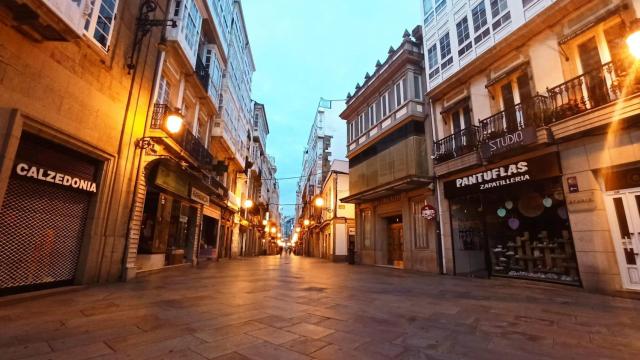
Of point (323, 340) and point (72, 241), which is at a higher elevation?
point (72, 241)

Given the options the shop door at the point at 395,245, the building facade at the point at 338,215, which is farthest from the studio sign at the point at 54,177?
the building facade at the point at 338,215

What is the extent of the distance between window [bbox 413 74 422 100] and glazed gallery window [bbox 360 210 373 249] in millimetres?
7939

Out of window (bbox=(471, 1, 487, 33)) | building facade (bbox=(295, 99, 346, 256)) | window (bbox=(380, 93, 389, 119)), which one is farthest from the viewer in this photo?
building facade (bbox=(295, 99, 346, 256))

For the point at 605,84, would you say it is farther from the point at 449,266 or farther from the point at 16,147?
the point at 16,147

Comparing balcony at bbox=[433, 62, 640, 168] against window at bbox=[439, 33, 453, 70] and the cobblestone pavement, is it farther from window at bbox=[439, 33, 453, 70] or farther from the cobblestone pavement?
the cobblestone pavement

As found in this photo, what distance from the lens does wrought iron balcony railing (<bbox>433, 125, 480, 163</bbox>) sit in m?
12.1

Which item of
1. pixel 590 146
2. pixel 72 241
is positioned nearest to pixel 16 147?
pixel 72 241

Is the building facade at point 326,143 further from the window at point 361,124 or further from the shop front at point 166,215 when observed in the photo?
the shop front at point 166,215

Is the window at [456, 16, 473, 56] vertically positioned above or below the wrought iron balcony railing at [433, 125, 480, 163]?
above

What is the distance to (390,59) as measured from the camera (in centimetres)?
1781

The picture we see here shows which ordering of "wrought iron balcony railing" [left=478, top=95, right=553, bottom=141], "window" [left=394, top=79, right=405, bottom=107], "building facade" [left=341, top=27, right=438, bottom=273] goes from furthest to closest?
1. "window" [left=394, top=79, right=405, bottom=107]
2. "building facade" [left=341, top=27, right=438, bottom=273]
3. "wrought iron balcony railing" [left=478, top=95, right=553, bottom=141]

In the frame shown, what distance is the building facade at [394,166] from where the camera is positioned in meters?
14.6

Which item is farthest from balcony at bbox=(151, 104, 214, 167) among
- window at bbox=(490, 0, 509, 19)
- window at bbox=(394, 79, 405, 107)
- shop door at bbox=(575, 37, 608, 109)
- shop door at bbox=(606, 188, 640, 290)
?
shop door at bbox=(606, 188, 640, 290)

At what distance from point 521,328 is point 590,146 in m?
7.16
